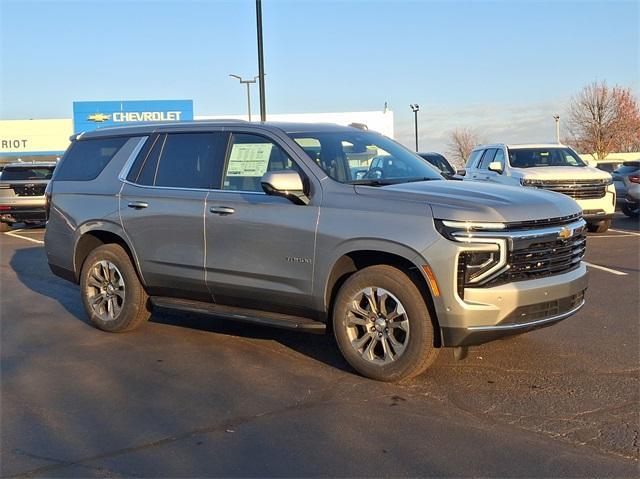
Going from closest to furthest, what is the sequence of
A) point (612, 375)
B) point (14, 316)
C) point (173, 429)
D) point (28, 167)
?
point (173, 429) → point (612, 375) → point (14, 316) → point (28, 167)

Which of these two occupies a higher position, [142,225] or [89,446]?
[142,225]

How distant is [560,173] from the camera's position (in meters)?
13.1

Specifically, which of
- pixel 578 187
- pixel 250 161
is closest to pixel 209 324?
pixel 250 161

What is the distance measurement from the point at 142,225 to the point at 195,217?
0.69 metres

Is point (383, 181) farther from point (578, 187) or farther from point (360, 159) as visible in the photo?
→ point (578, 187)

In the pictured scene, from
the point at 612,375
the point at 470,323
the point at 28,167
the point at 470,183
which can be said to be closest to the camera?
the point at 470,323

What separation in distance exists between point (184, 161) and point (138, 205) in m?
0.59

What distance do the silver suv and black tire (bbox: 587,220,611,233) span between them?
873cm

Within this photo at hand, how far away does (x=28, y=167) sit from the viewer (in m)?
16.5

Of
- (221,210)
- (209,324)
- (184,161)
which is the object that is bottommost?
(209,324)

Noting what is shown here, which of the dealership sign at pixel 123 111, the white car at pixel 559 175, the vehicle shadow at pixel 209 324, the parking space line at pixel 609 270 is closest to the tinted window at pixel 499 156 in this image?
the white car at pixel 559 175

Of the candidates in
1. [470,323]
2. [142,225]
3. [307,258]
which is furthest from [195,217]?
[470,323]

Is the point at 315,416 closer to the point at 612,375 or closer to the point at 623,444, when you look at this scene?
the point at 623,444

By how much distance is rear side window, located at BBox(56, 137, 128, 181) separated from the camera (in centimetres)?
688
